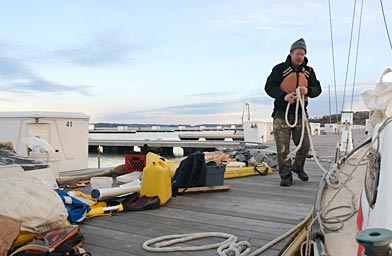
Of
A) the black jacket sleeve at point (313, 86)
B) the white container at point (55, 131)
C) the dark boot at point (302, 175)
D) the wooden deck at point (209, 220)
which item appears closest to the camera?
the wooden deck at point (209, 220)

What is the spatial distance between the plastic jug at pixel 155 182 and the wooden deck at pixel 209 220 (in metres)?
0.14

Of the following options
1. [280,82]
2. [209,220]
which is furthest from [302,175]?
[209,220]

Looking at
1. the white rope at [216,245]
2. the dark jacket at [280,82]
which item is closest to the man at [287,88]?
the dark jacket at [280,82]

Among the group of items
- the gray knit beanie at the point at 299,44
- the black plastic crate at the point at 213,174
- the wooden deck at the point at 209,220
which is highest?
the gray knit beanie at the point at 299,44

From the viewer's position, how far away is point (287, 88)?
14.9 ft

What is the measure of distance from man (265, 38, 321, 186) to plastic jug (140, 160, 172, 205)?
1.76 meters

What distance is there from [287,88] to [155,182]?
211 cm

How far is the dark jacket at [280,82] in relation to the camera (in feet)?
15.0

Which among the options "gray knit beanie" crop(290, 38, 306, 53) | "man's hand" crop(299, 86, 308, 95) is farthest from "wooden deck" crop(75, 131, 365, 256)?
"gray knit beanie" crop(290, 38, 306, 53)

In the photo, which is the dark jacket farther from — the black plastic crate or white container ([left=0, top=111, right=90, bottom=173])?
white container ([left=0, top=111, right=90, bottom=173])

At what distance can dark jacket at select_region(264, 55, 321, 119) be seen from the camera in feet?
15.0

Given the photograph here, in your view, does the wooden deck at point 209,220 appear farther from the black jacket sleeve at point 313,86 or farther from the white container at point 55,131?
the white container at point 55,131

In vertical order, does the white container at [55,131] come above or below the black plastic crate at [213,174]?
above

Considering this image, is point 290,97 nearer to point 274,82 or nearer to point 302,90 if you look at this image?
point 302,90
